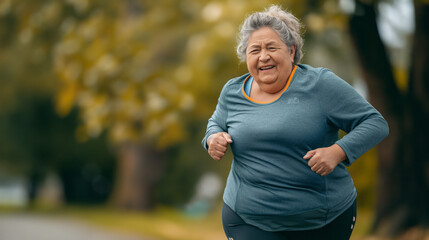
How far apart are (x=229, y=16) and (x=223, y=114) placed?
5.26 metres

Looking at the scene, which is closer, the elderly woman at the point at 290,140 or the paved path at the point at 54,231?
the elderly woman at the point at 290,140

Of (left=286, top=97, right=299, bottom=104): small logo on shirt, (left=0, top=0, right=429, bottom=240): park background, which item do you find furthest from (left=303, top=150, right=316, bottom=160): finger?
(left=0, top=0, right=429, bottom=240): park background

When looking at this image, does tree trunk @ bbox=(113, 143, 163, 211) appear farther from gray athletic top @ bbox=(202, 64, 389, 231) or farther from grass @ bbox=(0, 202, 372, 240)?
gray athletic top @ bbox=(202, 64, 389, 231)

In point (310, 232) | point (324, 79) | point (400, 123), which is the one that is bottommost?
point (310, 232)

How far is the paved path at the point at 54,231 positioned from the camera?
41.7 ft

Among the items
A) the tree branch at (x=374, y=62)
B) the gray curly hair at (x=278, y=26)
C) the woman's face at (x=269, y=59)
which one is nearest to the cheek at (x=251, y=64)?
the woman's face at (x=269, y=59)

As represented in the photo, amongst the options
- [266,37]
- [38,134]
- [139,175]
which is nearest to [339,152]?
[266,37]

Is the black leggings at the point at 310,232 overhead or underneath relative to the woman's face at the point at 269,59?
underneath

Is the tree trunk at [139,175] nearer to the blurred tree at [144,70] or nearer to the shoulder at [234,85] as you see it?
the blurred tree at [144,70]

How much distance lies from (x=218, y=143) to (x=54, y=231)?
469 inches

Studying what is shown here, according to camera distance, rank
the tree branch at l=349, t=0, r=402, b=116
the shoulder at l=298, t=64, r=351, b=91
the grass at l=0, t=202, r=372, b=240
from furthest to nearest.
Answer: the grass at l=0, t=202, r=372, b=240
the tree branch at l=349, t=0, r=402, b=116
the shoulder at l=298, t=64, r=351, b=91

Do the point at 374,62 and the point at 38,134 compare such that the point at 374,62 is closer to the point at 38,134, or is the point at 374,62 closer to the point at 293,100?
the point at 293,100

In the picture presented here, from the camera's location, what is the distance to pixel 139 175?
68.2ft

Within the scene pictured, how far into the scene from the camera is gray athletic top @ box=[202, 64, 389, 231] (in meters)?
2.90
